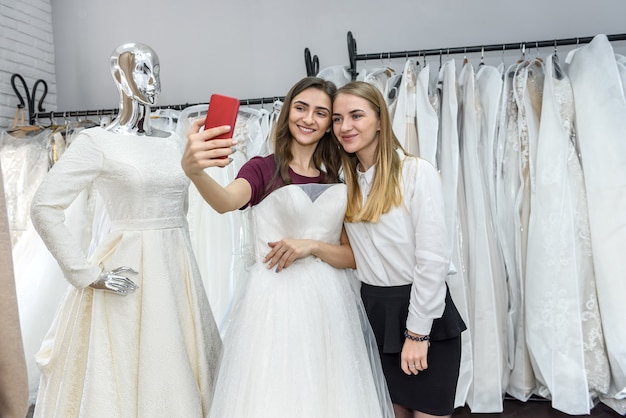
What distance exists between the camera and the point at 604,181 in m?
2.11

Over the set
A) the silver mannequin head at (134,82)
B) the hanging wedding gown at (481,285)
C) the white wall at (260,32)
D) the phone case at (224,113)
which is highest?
the white wall at (260,32)

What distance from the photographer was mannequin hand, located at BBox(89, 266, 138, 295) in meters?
1.35

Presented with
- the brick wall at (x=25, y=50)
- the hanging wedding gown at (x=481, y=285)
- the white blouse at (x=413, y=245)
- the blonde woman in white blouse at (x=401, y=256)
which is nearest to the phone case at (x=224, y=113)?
the blonde woman in white blouse at (x=401, y=256)

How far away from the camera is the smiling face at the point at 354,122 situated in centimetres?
140

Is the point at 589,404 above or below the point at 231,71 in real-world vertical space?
below

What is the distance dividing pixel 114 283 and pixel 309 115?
0.76 meters

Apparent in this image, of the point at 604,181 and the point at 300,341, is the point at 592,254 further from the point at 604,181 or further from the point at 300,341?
the point at 300,341

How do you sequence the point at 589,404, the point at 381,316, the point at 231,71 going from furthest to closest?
the point at 231,71
the point at 589,404
the point at 381,316

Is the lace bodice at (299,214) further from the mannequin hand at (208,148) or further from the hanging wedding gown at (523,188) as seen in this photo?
the hanging wedding gown at (523,188)

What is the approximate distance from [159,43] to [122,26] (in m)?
0.33

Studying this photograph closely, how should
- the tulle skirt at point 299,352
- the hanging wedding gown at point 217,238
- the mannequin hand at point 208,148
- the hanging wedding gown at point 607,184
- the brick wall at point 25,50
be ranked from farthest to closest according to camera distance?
the brick wall at point 25,50
the hanging wedding gown at point 217,238
the hanging wedding gown at point 607,184
the tulle skirt at point 299,352
the mannequin hand at point 208,148

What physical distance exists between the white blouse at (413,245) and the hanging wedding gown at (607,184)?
3.79 feet

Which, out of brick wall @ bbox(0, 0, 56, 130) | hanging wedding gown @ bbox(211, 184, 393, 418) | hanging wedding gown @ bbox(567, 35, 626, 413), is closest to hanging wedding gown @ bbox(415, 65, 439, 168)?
hanging wedding gown @ bbox(567, 35, 626, 413)

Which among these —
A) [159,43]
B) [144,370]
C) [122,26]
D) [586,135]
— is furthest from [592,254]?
[122,26]
